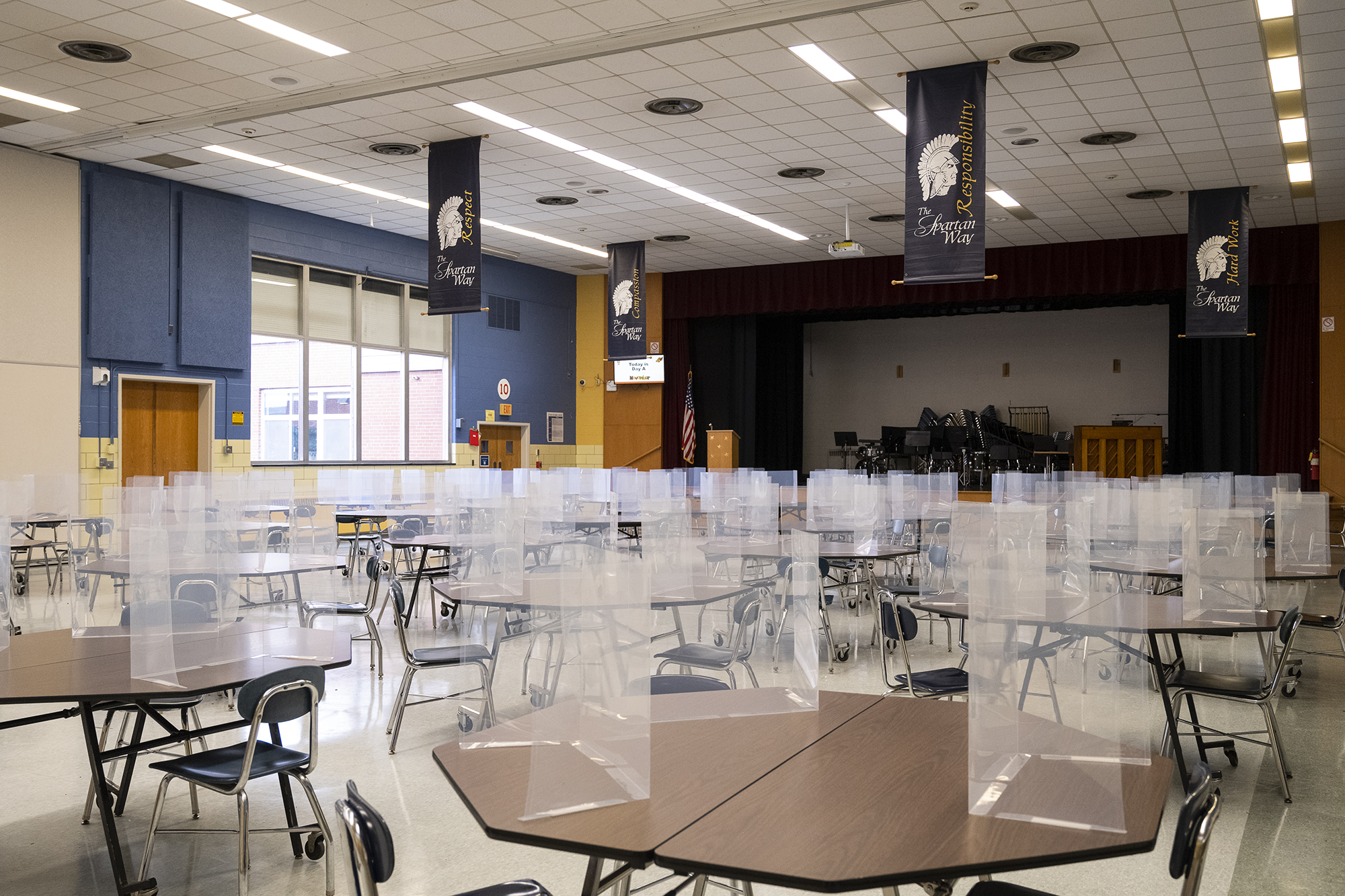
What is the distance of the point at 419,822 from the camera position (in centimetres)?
398

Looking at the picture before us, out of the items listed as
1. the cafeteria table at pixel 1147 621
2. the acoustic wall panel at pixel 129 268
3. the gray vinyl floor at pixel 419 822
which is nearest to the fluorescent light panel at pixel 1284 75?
the gray vinyl floor at pixel 419 822

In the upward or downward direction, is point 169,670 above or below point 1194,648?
above

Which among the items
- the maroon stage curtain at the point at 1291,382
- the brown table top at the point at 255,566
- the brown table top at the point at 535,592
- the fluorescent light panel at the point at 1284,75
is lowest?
the brown table top at the point at 535,592

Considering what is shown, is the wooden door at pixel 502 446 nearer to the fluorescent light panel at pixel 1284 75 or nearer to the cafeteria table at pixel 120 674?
the fluorescent light panel at pixel 1284 75

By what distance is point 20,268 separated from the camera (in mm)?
11039

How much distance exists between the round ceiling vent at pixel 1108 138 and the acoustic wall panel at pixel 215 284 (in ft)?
34.1

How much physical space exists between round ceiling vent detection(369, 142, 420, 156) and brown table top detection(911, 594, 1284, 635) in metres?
8.05

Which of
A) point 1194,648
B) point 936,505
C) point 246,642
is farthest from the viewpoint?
point 936,505

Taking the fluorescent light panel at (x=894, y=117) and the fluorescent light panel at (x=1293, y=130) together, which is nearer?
the fluorescent light panel at (x=894, y=117)

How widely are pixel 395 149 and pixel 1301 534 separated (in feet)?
30.3

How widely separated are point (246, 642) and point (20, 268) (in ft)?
31.0

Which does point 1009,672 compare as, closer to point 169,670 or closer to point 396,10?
point 169,670

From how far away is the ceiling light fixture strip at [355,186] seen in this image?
11.3m

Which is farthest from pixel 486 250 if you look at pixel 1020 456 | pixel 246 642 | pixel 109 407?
pixel 246 642
